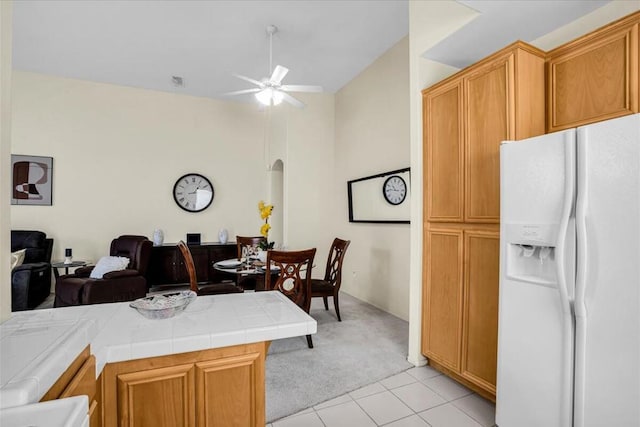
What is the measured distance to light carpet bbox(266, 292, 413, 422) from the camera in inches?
88.7

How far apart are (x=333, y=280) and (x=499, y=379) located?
7.41ft

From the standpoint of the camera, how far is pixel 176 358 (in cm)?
115

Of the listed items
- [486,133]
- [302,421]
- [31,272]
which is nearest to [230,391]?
[302,421]

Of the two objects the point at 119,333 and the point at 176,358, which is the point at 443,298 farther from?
the point at 119,333

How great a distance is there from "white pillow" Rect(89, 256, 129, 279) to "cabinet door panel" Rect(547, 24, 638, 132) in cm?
458

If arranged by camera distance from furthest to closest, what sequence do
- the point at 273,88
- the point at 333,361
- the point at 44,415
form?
the point at 273,88, the point at 333,361, the point at 44,415

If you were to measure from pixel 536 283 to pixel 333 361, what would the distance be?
1.76m

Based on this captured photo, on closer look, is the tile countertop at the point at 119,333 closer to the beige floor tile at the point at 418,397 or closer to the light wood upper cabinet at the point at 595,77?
the beige floor tile at the point at 418,397

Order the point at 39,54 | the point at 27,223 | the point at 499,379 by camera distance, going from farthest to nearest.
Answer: the point at 27,223
the point at 39,54
the point at 499,379

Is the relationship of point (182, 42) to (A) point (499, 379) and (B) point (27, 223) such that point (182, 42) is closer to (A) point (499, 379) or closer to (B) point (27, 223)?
(B) point (27, 223)

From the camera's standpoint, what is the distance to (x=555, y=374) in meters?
1.55

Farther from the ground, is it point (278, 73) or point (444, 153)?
point (278, 73)

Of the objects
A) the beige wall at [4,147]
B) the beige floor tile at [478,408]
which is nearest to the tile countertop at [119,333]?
the beige wall at [4,147]

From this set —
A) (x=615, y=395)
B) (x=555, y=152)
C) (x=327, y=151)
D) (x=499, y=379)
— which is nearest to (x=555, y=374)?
(x=615, y=395)
